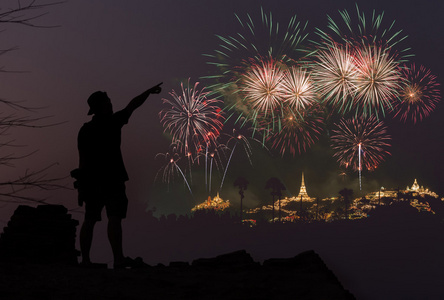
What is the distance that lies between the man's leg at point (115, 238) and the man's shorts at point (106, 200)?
0.10 meters

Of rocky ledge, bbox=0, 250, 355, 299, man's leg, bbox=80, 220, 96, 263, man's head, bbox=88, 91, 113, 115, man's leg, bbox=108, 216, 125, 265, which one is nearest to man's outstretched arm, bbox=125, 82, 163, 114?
man's head, bbox=88, 91, 113, 115

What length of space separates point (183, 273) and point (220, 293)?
1125mm

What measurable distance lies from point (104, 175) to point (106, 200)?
0.36 metres

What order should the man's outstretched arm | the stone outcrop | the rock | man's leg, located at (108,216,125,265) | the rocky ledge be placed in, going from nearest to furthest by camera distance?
the rocky ledge
the rock
man's leg, located at (108,216,125,265)
the man's outstretched arm
the stone outcrop

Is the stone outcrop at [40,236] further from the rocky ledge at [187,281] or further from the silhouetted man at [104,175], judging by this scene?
the rocky ledge at [187,281]

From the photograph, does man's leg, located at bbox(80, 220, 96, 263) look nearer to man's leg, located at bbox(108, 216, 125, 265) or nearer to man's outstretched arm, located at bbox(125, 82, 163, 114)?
man's leg, located at bbox(108, 216, 125, 265)

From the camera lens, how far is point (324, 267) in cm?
652

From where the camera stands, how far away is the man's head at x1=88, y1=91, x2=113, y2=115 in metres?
7.78

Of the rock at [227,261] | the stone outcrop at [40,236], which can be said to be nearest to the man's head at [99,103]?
the stone outcrop at [40,236]

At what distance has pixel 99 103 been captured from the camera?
7.78m

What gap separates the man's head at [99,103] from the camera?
7.78m

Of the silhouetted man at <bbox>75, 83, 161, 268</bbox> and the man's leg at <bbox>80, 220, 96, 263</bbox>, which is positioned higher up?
the silhouetted man at <bbox>75, 83, 161, 268</bbox>

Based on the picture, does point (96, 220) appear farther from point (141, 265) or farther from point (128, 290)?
point (128, 290)

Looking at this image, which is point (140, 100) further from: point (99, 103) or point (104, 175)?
point (104, 175)
